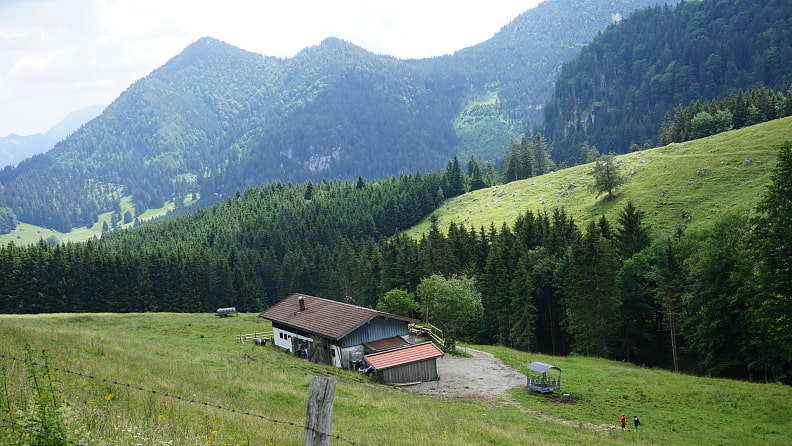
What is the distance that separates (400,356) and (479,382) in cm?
722

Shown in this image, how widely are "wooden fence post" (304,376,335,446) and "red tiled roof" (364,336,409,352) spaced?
A: 3933cm

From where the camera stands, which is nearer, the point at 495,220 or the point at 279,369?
the point at 279,369

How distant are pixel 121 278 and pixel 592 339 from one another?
288 ft

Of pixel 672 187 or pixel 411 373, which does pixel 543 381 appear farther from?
pixel 672 187

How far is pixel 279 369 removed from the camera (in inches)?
1507

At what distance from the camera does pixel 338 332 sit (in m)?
46.4

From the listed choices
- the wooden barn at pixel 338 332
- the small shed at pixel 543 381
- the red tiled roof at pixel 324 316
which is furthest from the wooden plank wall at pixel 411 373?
the small shed at pixel 543 381

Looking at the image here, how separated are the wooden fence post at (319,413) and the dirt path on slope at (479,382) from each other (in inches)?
999

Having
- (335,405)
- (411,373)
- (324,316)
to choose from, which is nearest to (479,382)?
(411,373)

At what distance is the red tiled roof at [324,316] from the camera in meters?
47.1

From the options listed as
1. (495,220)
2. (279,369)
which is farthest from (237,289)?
(279,369)

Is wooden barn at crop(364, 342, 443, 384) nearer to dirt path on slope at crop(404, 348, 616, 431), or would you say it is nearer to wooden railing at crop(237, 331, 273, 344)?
dirt path on slope at crop(404, 348, 616, 431)

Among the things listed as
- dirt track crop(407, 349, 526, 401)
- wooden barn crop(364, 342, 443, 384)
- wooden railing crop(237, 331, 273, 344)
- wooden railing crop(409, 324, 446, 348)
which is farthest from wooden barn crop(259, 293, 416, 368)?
wooden railing crop(409, 324, 446, 348)

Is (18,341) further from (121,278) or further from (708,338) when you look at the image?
(121,278)
